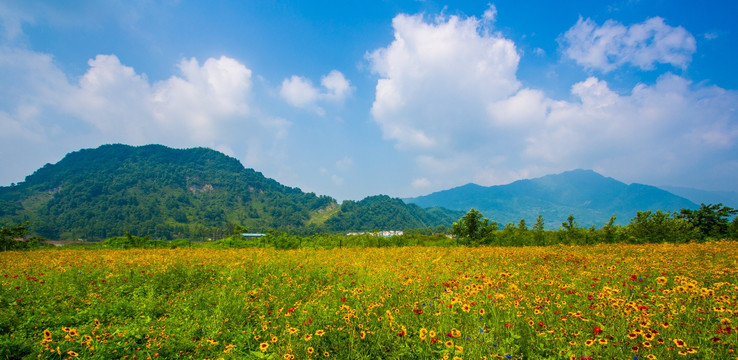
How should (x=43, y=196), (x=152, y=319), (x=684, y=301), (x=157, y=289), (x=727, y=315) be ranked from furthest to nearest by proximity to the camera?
1. (x=43, y=196)
2. (x=157, y=289)
3. (x=152, y=319)
4. (x=684, y=301)
5. (x=727, y=315)

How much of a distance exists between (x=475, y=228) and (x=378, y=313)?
64.0 ft

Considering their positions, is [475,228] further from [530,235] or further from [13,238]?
[13,238]

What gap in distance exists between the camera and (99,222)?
15088 cm

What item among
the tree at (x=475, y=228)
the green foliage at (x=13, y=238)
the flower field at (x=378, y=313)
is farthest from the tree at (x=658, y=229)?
the green foliage at (x=13, y=238)

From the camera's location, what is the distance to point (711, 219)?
17859 mm

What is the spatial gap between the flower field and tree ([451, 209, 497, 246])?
13542mm

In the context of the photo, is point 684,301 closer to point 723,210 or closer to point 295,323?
point 295,323

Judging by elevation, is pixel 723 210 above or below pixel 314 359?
above

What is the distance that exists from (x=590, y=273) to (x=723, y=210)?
63.4 feet

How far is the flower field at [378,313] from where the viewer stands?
3.56m

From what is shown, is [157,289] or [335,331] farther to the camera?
[157,289]

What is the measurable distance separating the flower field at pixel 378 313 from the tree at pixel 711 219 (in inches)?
535

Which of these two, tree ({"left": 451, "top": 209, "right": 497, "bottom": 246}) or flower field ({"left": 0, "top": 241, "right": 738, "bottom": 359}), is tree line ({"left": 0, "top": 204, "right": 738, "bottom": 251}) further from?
flower field ({"left": 0, "top": 241, "right": 738, "bottom": 359})

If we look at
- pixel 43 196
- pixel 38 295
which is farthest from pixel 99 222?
pixel 38 295
